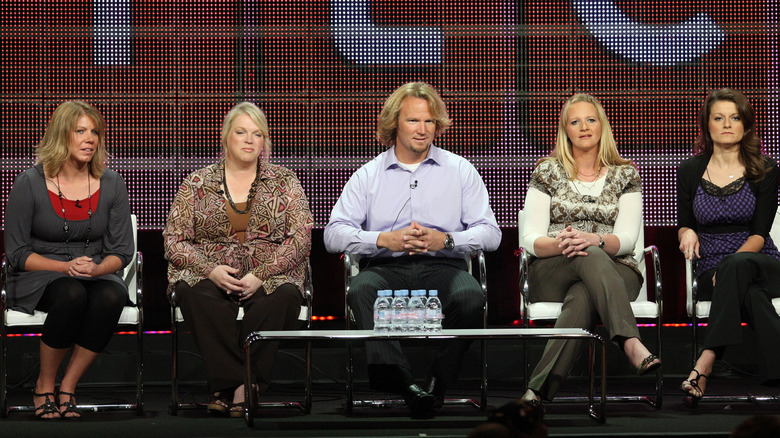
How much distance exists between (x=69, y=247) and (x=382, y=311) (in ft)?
5.12

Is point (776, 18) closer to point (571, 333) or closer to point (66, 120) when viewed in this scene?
point (571, 333)

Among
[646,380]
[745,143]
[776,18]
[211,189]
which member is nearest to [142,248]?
[211,189]

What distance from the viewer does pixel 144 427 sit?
3811mm

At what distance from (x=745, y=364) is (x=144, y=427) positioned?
3.32 meters

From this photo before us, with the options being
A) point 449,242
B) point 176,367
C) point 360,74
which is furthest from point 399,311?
point 360,74

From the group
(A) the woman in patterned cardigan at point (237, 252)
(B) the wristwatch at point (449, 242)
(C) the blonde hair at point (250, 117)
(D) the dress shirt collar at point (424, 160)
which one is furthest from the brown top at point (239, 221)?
(B) the wristwatch at point (449, 242)

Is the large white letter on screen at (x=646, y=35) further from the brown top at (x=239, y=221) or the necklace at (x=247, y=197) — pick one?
the brown top at (x=239, y=221)

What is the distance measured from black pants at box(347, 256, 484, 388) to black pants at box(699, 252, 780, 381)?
3.41 feet

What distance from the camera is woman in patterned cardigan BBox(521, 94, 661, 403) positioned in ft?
13.2

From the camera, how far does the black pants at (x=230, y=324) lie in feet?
13.2

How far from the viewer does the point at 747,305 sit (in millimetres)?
4168

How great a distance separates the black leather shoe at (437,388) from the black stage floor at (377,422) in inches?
2.2

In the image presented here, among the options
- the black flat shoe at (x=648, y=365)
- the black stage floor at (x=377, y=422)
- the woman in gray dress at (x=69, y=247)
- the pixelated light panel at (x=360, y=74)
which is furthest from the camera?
the pixelated light panel at (x=360, y=74)

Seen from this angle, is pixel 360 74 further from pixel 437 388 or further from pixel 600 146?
pixel 437 388
